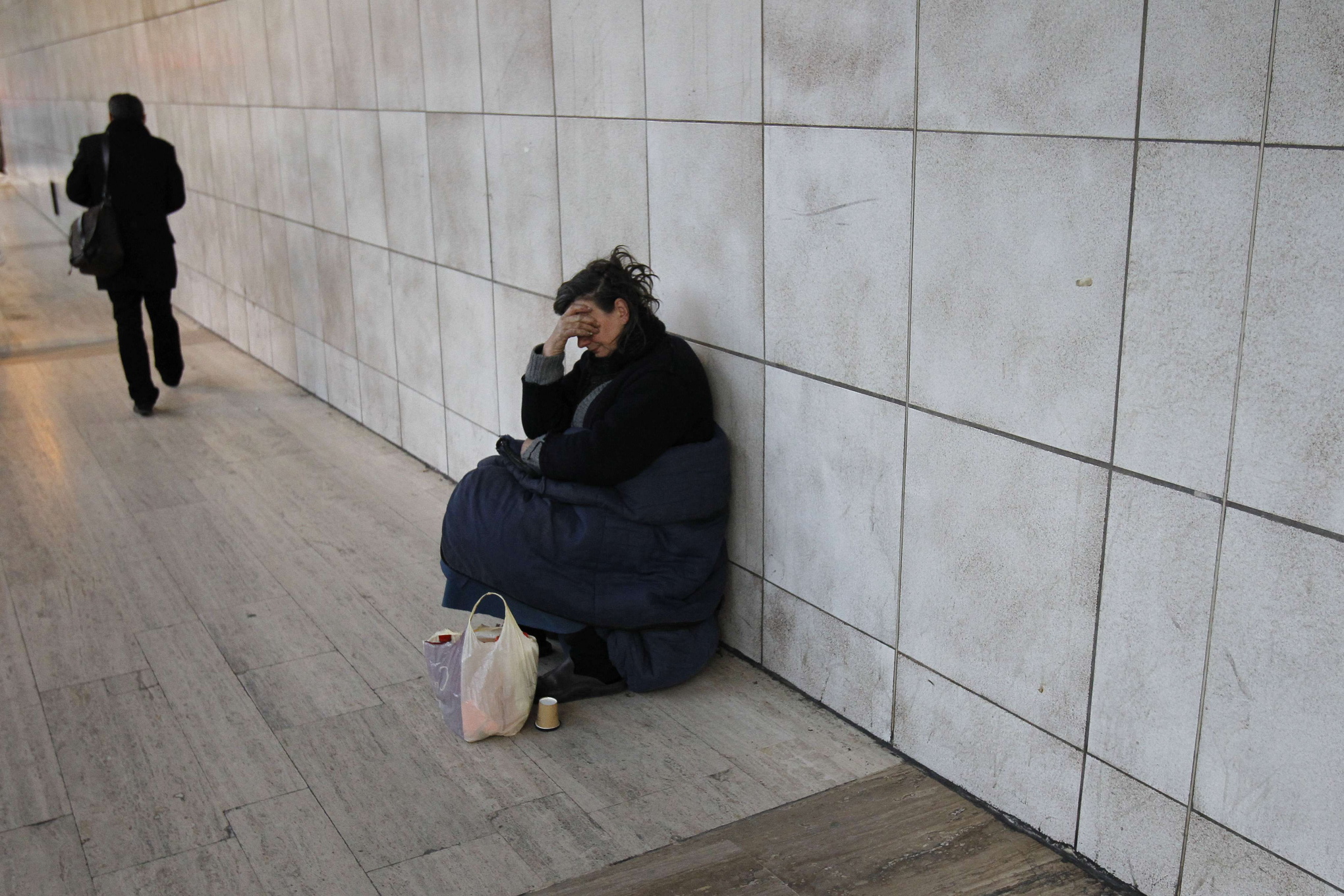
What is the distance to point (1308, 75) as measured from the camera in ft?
6.61

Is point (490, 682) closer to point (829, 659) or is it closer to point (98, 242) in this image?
point (829, 659)

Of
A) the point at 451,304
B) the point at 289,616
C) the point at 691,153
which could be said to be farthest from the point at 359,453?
the point at 691,153

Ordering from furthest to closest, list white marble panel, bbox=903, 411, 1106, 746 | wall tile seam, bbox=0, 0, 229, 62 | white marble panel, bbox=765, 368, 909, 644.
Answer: wall tile seam, bbox=0, 0, 229, 62 → white marble panel, bbox=765, 368, 909, 644 → white marble panel, bbox=903, 411, 1106, 746

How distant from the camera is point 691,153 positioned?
11.8ft

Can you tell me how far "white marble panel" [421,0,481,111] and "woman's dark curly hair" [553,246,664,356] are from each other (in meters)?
1.55

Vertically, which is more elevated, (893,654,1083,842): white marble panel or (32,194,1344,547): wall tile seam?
(32,194,1344,547): wall tile seam

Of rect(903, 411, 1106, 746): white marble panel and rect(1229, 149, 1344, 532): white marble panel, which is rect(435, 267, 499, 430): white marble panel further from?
rect(1229, 149, 1344, 532): white marble panel

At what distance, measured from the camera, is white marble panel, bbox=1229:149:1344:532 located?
6.70 feet

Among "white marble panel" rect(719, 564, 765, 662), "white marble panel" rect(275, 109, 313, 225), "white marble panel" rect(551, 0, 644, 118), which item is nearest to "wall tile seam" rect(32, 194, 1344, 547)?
"white marble panel" rect(719, 564, 765, 662)

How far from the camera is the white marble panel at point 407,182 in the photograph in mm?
5324

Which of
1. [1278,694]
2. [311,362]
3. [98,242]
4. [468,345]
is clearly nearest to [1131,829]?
[1278,694]

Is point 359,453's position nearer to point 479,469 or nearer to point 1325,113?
point 479,469

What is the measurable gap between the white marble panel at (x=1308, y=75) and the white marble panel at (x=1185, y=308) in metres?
0.09

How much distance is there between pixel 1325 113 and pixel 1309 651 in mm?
885
